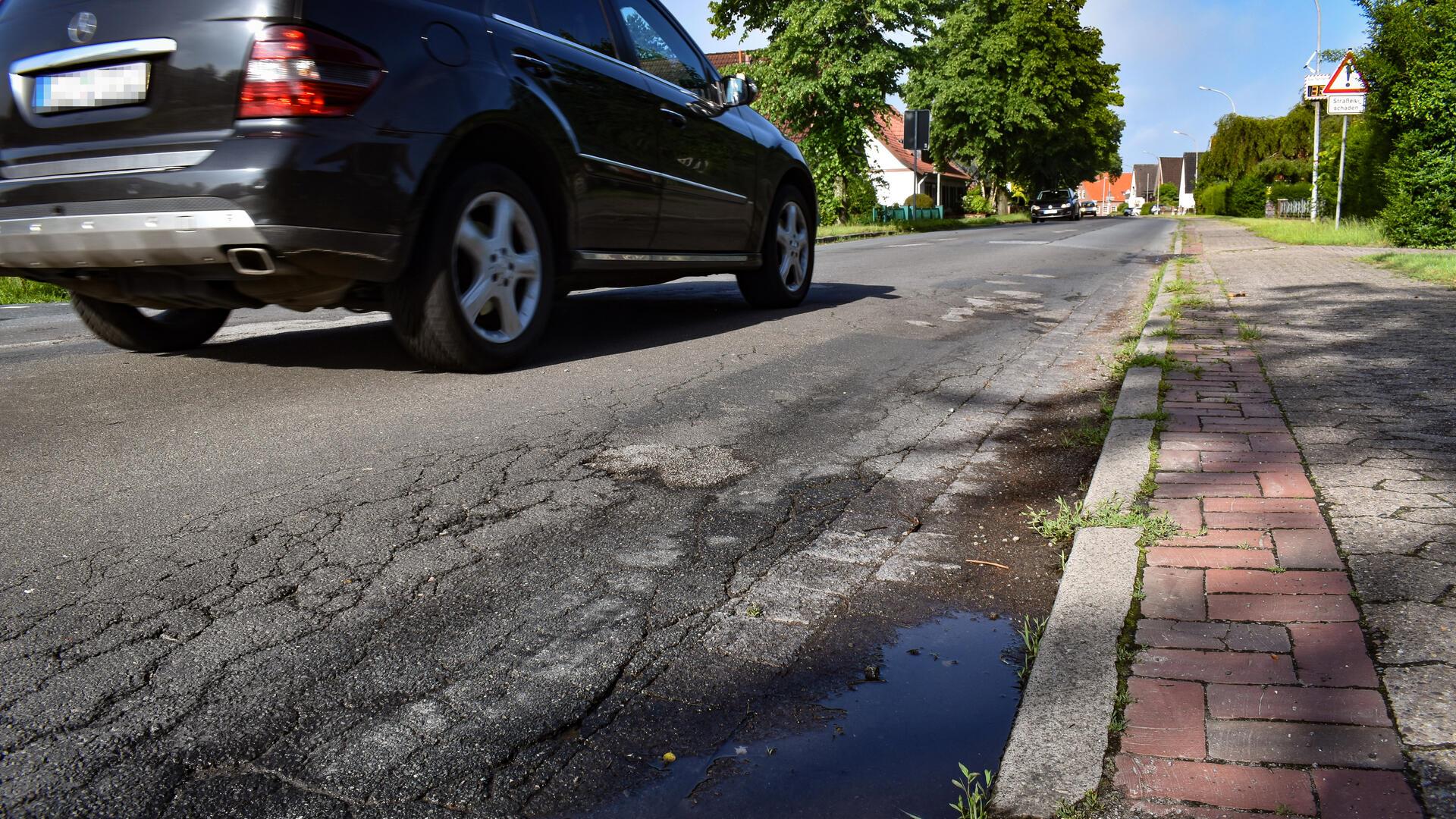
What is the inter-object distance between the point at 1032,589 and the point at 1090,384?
9.95 ft

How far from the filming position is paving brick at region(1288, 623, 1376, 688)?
2.12 meters

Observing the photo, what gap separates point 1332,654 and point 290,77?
3.66m

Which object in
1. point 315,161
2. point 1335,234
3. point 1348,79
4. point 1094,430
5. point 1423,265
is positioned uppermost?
point 1348,79

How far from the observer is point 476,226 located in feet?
15.9

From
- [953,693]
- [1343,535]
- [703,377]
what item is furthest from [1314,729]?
[703,377]

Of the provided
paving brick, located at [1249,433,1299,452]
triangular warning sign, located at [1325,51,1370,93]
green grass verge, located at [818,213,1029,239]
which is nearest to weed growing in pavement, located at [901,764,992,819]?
paving brick, located at [1249,433,1299,452]

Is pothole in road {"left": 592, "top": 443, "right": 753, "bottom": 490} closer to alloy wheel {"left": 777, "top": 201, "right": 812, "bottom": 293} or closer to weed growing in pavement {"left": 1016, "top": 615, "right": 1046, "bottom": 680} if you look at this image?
weed growing in pavement {"left": 1016, "top": 615, "right": 1046, "bottom": 680}

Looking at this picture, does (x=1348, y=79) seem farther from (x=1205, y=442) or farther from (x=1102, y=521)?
(x=1102, y=521)

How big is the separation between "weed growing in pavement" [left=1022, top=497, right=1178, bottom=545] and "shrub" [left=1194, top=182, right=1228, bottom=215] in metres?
68.3

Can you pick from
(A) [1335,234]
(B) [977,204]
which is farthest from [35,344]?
(B) [977,204]

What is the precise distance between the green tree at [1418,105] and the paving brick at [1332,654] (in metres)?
15.4

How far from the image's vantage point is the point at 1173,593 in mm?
2588

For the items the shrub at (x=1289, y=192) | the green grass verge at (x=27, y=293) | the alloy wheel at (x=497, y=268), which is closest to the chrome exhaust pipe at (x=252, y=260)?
the alloy wheel at (x=497, y=268)

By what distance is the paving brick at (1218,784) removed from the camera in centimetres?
172
